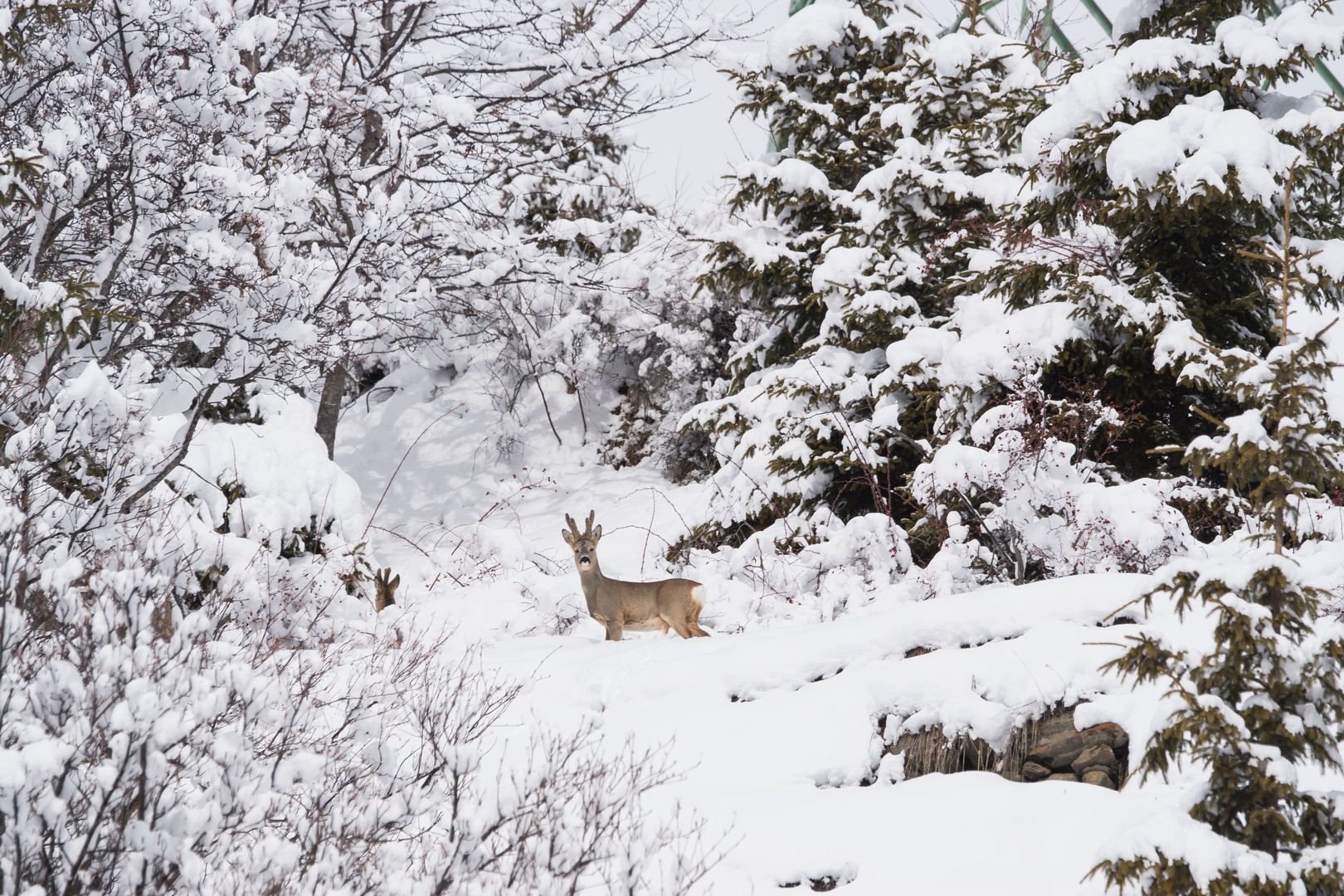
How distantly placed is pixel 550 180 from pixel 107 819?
13788 millimetres

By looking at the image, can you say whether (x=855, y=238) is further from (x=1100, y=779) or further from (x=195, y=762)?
(x=195, y=762)

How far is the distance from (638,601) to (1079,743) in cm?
335

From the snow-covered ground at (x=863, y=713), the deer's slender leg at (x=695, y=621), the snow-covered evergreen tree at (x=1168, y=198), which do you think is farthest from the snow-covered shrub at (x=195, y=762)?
the snow-covered evergreen tree at (x=1168, y=198)

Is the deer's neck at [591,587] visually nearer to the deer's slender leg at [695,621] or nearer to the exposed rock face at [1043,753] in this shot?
the deer's slender leg at [695,621]

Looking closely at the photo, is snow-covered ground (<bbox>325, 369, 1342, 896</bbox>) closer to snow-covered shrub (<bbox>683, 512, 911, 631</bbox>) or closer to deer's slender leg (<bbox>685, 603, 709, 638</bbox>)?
snow-covered shrub (<bbox>683, 512, 911, 631</bbox>)

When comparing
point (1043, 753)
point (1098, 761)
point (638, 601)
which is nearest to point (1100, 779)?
point (1098, 761)

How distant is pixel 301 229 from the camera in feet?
36.4

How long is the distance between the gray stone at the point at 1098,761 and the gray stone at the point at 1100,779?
0.02 metres

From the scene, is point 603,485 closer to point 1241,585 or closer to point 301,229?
point 301,229

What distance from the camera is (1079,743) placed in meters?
4.30

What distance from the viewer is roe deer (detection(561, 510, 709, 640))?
680 cm

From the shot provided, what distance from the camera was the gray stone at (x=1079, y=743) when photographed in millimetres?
4281

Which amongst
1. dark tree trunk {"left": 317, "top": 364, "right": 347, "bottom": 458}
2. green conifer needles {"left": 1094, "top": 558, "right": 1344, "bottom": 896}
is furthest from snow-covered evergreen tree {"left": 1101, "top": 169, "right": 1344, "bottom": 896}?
dark tree trunk {"left": 317, "top": 364, "right": 347, "bottom": 458}

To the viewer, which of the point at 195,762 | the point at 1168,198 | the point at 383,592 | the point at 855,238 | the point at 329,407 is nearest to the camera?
the point at 195,762
